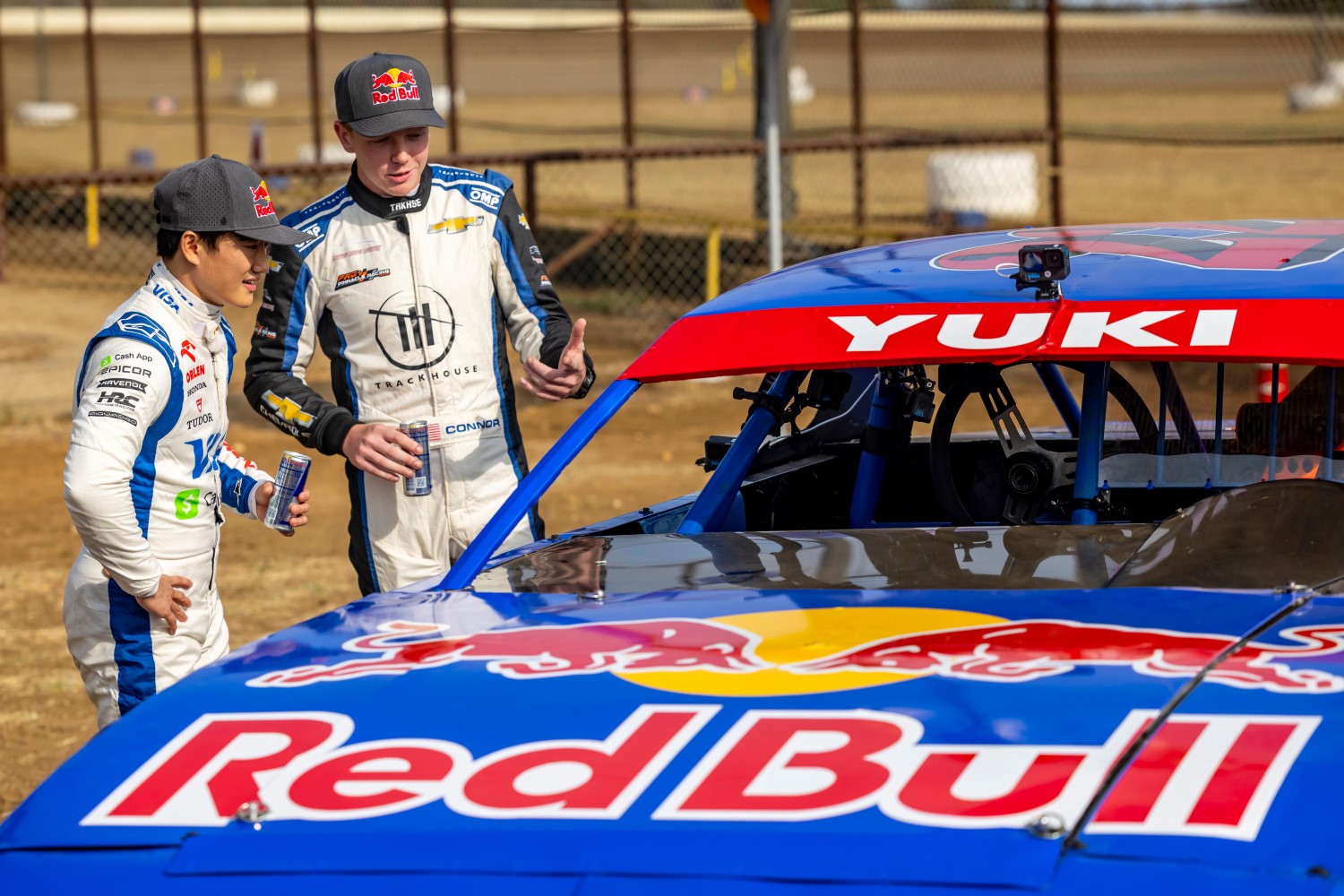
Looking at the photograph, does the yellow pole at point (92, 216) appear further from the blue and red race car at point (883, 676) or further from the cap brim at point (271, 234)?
the blue and red race car at point (883, 676)

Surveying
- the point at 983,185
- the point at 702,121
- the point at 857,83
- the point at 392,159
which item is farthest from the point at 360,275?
the point at 702,121

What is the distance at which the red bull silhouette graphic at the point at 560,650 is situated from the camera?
2.32 metres

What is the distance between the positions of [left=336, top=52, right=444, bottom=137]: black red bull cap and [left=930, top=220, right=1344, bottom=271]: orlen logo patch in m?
1.27

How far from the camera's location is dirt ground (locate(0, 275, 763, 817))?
18.0ft

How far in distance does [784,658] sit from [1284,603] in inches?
27.5

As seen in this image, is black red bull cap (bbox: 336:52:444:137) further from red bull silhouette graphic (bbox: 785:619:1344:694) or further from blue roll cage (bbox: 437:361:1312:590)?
red bull silhouette graphic (bbox: 785:619:1344:694)

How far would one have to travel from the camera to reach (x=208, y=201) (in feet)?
10.8

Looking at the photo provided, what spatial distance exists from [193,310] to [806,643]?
155 centimetres

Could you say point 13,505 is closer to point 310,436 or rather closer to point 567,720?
point 310,436

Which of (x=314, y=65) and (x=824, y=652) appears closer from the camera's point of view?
(x=824, y=652)

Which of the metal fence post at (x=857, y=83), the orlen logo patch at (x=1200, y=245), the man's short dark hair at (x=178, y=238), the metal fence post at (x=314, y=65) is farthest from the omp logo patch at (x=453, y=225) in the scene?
the metal fence post at (x=314, y=65)

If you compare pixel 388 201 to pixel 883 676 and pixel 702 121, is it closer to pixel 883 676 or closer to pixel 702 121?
pixel 883 676

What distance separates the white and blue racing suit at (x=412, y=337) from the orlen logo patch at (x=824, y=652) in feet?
4.86

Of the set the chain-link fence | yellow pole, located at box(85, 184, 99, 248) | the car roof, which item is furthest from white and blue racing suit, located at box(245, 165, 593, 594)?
yellow pole, located at box(85, 184, 99, 248)
